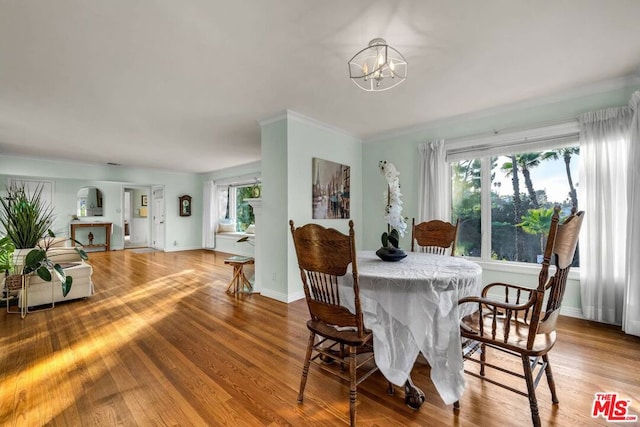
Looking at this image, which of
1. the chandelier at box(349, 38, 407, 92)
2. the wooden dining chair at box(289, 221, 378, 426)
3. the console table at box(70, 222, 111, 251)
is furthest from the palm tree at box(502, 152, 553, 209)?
the console table at box(70, 222, 111, 251)

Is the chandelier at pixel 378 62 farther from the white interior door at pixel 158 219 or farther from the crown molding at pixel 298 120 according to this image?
the white interior door at pixel 158 219

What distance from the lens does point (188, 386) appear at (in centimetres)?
183

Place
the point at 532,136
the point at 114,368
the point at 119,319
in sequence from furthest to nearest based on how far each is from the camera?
the point at 532,136, the point at 119,319, the point at 114,368

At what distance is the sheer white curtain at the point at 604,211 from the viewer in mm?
2744

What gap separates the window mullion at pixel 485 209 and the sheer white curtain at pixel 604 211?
0.90m

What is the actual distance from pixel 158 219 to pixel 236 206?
2579 mm

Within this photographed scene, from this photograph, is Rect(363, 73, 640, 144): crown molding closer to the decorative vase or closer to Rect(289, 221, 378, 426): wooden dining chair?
the decorative vase

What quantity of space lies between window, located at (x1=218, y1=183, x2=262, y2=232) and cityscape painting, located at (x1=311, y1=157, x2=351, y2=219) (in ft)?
13.0

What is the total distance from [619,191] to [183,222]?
9.32 metres

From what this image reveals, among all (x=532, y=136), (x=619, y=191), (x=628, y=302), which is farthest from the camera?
(x=532, y=136)

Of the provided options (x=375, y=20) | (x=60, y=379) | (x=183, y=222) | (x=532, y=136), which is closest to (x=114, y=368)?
(x=60, y=379)

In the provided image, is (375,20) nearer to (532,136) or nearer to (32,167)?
(532,136)

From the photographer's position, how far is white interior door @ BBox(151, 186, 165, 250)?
8367 millimetres

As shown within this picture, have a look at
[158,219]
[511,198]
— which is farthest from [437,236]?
[158,219]
